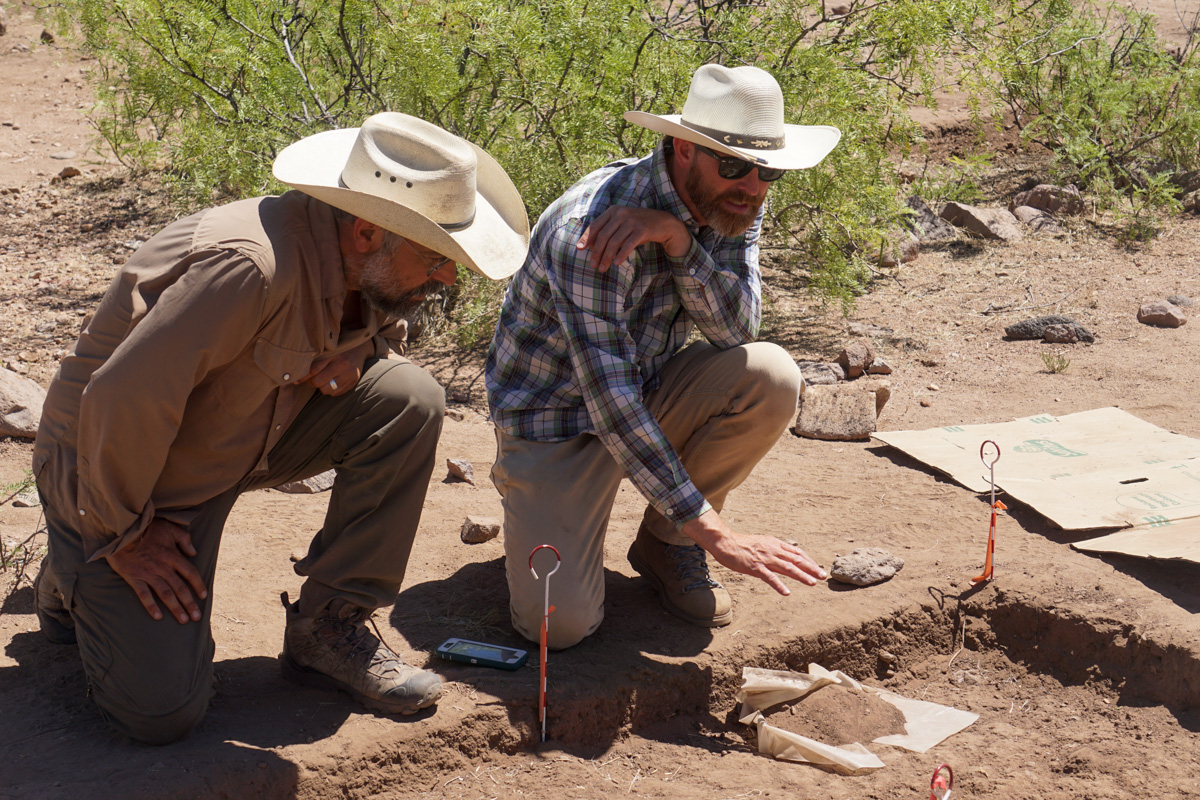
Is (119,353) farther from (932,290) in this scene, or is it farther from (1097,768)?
(932,290)

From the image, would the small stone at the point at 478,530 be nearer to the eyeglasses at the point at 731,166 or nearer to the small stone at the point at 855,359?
the eyeglasses at the point at 731,166

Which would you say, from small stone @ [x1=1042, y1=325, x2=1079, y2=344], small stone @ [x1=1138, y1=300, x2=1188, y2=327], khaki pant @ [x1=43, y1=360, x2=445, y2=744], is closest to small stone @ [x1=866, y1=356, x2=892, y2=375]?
small stone @ [x1=1042, y1=325, x2=1079, y2=344]

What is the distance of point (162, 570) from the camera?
2543 mm

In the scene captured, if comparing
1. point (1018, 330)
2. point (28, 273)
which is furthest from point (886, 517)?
point (28, 273)

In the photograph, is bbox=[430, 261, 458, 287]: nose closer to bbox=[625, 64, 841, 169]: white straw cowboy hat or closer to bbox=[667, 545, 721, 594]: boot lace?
bbox=[625, 64, 841, 169]: white straw cowboy hat

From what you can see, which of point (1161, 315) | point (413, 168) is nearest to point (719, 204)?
point (413, 168)

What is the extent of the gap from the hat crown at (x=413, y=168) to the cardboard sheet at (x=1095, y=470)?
2484mm

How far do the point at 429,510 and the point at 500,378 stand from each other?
3.26 ft

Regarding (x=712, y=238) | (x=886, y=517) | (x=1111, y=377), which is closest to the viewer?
(x=712, y=238)

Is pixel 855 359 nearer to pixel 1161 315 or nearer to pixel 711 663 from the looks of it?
pixel 1161 315

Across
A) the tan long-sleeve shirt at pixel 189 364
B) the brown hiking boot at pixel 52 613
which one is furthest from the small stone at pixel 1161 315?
the brown hiking boot at pixel 52 613

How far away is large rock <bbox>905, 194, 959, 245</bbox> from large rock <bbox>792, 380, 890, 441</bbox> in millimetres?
3156

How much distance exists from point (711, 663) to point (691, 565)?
0.33 meters

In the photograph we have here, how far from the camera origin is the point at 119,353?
2.32 m
